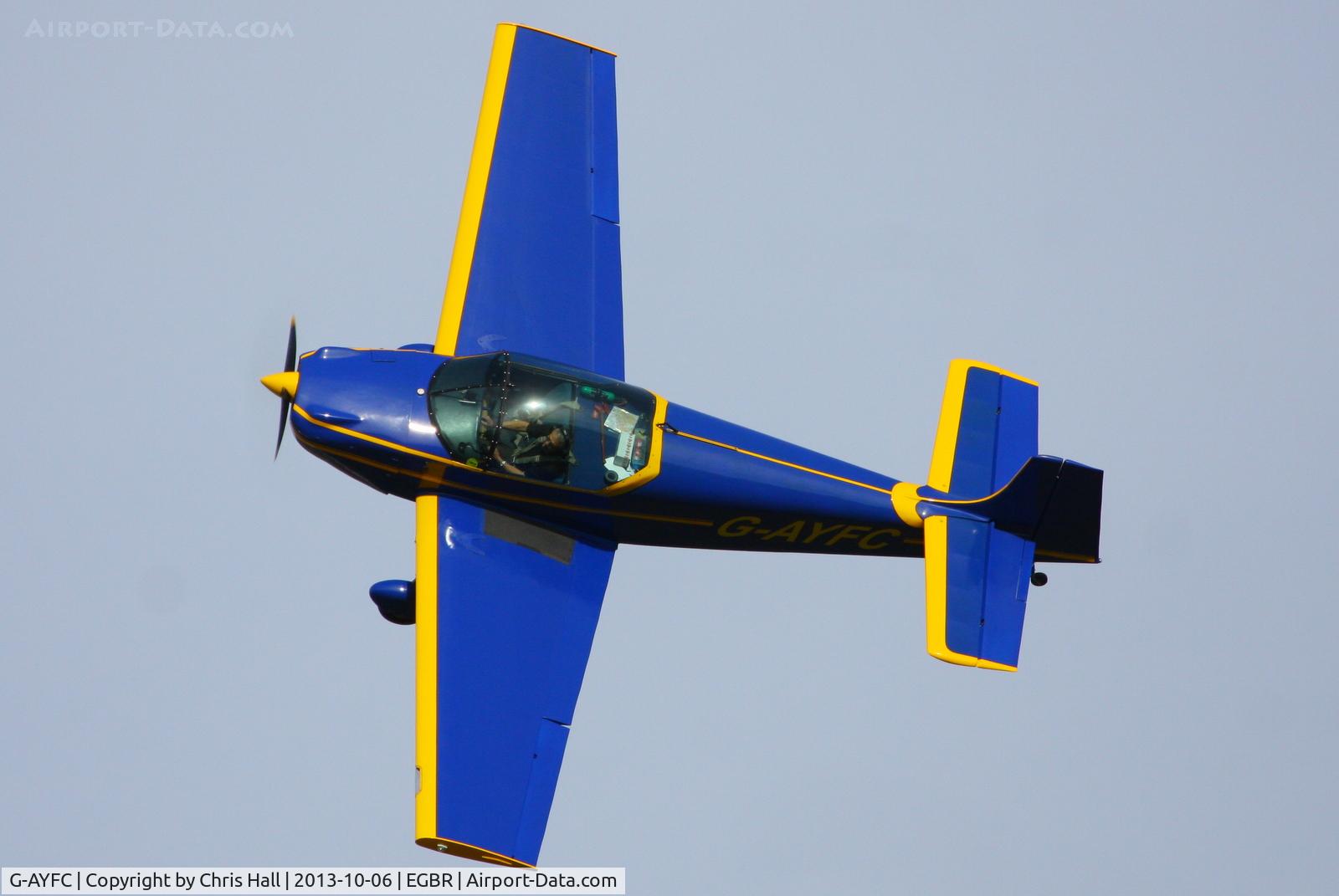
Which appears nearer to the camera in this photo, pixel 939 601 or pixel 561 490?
pixel 939 601

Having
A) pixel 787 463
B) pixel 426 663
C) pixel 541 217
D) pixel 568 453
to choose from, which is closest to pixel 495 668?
pixel 426 663

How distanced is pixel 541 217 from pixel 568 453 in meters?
3.04

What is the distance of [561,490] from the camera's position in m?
22.6

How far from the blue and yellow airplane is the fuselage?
2 cm

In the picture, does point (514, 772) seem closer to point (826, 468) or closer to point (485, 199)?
point (826, 468)

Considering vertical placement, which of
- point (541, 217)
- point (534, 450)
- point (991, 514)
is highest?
point (541, 217)

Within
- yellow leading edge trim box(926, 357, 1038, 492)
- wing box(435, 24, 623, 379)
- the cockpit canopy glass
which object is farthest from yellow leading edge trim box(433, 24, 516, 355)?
yellow leading edge trim box(926, 357, 1038, 492)

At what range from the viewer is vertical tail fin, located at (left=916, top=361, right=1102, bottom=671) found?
22047 millimetres

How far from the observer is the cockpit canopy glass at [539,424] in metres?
22.5

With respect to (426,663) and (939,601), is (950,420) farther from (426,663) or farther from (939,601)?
(426,663)

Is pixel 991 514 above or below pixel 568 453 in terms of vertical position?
above

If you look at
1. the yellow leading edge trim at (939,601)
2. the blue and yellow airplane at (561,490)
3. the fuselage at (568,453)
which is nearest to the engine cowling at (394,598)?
the blue and yellow airplane at (561,490)

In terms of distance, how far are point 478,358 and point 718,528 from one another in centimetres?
306

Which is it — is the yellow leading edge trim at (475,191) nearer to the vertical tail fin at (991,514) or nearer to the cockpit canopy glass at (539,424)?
the cockpit canopy glass at (539,424)
